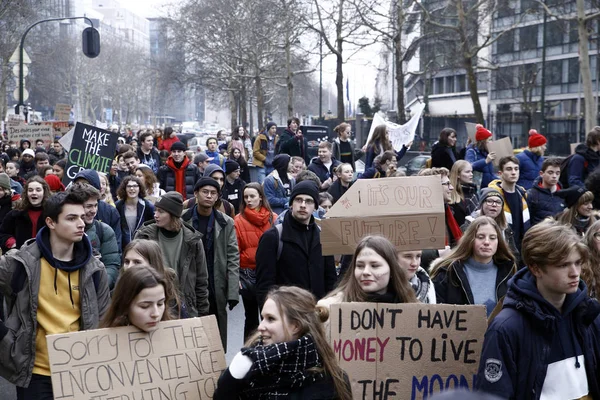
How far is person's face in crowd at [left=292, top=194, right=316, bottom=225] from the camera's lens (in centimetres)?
684

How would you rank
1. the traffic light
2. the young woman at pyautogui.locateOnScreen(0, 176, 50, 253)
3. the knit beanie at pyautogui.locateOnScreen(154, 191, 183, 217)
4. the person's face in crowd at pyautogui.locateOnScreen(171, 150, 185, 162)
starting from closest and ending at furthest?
1. the knit beanie at pyautogui.locateOnScreen(154, 191, 183, 217)
2. the young woman at pyautogui.locateOnScreen(0, 176, 50, 253)
3. the person's face in crowd at pyautogui.locateOnScreen(171, 150, 185, 162)
4. the traffic light

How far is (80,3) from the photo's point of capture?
144625 millimetres

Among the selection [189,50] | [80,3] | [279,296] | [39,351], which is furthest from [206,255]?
[80,3]

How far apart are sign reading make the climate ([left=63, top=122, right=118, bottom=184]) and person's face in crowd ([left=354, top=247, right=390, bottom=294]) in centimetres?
737

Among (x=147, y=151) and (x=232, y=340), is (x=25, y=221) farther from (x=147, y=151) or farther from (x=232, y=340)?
(x=147, y=151)

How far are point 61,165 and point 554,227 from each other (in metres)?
10.4

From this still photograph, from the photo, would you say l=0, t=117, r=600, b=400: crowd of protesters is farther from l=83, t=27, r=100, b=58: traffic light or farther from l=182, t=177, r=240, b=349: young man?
l=83, t=27, r=100, b=58: traffic light

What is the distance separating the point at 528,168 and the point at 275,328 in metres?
8.75

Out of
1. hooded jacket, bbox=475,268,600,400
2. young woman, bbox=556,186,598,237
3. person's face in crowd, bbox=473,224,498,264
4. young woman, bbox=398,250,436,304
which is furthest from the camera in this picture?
young woman, bbox=556,186,598,237

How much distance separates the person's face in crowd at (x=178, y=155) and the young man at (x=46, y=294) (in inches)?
303

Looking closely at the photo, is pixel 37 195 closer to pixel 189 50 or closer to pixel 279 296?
pixel 279 296

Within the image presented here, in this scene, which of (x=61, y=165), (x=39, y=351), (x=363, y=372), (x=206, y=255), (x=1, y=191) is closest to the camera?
(x=363, y=372)

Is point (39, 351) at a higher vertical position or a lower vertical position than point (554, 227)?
lower

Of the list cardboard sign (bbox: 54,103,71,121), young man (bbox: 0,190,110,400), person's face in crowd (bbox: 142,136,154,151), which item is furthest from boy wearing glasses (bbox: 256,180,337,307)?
cardboard sign (bbox: 54,103,71,121)
